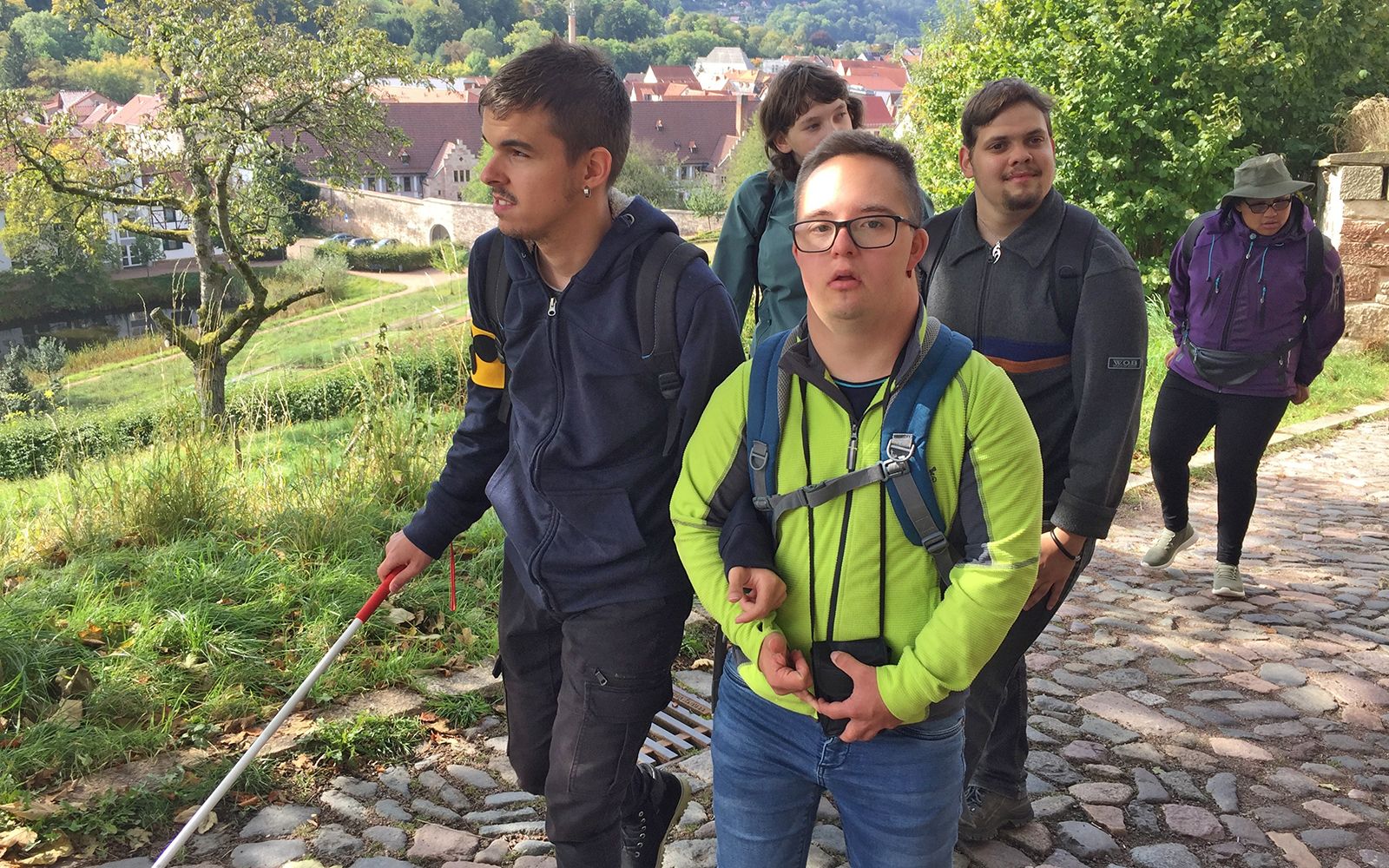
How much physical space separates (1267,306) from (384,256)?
207 feet

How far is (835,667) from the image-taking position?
1951 mm

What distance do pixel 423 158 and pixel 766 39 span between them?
4612 inches

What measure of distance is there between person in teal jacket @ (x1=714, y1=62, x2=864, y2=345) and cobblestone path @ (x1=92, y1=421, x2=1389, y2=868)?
152 centimetres

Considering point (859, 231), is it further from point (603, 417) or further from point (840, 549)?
point (603, 417)

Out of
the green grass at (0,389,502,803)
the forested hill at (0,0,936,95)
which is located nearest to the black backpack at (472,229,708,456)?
the green grass at (0,389,502,803)

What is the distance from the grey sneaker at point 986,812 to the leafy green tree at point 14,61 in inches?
3419

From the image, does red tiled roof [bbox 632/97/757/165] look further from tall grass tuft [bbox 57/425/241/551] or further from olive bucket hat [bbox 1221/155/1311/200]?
tall grass tuft [bbox 57/425/241/551]

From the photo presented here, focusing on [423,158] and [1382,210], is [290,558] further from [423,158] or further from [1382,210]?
[423,158]

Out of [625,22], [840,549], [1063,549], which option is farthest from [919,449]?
[625,22]

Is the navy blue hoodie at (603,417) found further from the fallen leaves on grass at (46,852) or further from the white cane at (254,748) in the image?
the fallen leaves on grass at (46,852)

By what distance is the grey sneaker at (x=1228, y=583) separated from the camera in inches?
222

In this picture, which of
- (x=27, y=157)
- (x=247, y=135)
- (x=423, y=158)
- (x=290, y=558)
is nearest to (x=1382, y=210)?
(x=290, y=558)

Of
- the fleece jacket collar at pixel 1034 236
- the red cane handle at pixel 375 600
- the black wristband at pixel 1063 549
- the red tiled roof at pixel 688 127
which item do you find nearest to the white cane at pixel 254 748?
the red cane handle at pixel 375 600

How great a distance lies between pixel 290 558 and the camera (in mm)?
5066
